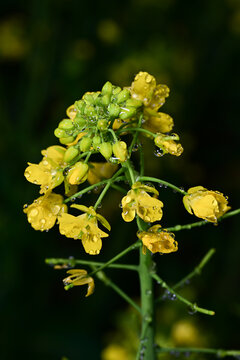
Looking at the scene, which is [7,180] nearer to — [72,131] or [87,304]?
[87,304]

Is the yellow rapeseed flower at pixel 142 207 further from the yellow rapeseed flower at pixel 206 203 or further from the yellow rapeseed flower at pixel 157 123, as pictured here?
the yellow rapeseed flower at pixel 157 123

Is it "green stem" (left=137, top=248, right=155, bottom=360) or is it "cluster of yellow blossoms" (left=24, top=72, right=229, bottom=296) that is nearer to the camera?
"cluster of yellow blossoms" (left=24, top=72, right=229, bottom=296)

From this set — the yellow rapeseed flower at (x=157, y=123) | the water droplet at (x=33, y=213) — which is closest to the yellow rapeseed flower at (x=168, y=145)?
the yellow rapeseed flower at (x=157, y=123)

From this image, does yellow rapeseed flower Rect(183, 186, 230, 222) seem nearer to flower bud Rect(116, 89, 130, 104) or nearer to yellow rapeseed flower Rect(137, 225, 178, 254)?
yellow rapeseed flower Rect(137, 225, 178, 254)

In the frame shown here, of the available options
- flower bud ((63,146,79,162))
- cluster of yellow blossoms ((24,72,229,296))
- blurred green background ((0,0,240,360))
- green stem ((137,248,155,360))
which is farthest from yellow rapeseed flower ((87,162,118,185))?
blurred green background ((0,0,240,360))

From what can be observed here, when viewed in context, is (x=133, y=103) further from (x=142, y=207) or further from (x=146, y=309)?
(x=146, y=309)

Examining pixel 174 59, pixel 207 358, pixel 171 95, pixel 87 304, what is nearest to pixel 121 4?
pixel 174 59
